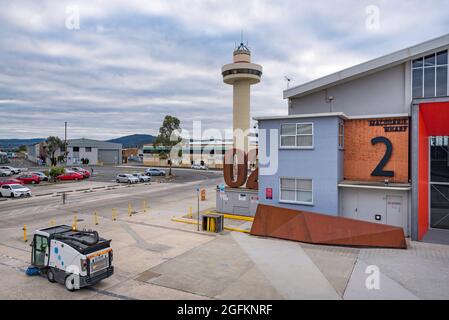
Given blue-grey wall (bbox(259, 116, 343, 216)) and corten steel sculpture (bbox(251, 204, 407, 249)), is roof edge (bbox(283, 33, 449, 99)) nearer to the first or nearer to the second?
blue-grey wall (bbox(259, 116, 343, 216))

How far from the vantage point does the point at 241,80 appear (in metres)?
33.6

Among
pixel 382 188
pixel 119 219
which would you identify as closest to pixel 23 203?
pixel 119 219

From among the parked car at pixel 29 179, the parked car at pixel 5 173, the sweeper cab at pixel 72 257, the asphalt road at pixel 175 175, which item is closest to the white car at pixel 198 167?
the asphalt road at pixel 175 175

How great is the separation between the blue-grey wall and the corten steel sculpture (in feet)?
2.80

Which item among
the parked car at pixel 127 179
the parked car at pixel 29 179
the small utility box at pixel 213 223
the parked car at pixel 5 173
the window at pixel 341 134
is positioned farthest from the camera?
the parked car at pixel 5 173

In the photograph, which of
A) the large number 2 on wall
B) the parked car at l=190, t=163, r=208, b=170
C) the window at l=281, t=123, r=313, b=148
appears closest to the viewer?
the large number 2 on wall

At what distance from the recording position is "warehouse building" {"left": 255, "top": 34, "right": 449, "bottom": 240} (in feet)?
57.4

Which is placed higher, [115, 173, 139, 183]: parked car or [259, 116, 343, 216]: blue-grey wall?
[259, 116, 343, 216]: blue-grey wall

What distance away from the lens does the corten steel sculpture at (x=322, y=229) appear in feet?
52.1

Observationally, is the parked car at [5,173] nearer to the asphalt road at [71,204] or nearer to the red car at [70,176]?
the red car at [70,176]

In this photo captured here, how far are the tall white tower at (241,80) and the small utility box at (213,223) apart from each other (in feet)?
46.7

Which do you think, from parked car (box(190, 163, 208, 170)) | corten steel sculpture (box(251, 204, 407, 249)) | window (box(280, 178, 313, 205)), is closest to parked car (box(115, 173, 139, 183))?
parked car (box(190, 163, 208, 170))

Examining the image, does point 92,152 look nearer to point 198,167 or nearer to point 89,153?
point 89,153
